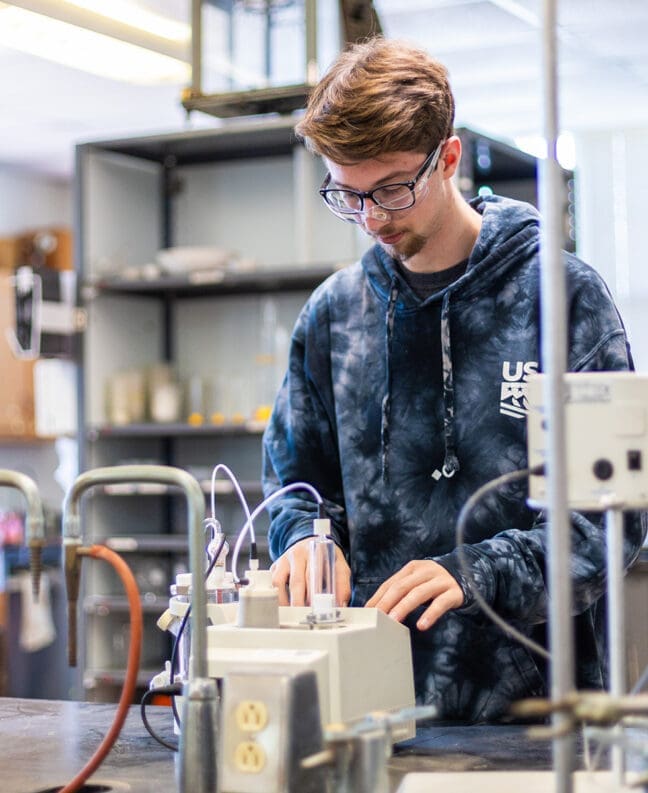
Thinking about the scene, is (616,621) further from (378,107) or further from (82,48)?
(82,48)

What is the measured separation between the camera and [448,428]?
6.59 ft

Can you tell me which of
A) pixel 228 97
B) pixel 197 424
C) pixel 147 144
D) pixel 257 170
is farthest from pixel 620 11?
pixel 228 97

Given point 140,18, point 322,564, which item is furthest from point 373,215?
point 140,18

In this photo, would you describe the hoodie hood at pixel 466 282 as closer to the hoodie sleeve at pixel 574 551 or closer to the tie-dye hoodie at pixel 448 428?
the tie-dye hoodie at pixel 448 428

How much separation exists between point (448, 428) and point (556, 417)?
899 millimetres

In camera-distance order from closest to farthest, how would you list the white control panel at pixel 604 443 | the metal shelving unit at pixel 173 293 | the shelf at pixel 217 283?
the white control panel at pixel 604 443 < the shelf at pixel 217 283 < the metal shelving unit at pixel 173 293

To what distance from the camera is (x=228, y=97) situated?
3.04 metres

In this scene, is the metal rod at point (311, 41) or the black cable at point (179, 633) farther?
the metal rod at point (311, 41)

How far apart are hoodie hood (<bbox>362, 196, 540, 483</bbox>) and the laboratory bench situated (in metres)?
0.46

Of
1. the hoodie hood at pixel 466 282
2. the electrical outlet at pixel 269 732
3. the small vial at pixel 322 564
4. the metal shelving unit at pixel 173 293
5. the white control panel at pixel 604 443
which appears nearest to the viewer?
the white control panel at pixel 604 443

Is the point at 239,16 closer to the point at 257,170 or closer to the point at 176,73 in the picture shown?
the point at 257,170

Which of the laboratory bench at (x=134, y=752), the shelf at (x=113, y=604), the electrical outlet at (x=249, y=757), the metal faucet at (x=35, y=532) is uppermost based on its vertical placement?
the metal faucet at (x=35, y=532)

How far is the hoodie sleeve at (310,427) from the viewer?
2.19 m

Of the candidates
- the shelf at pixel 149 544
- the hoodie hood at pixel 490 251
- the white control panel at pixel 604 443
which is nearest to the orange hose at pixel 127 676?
the white control panel at pixel 604 443
